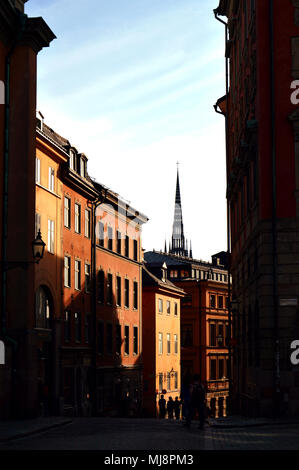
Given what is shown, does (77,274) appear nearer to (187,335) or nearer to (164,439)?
(164,439)

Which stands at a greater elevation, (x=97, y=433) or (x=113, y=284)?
(x=113, y=284)

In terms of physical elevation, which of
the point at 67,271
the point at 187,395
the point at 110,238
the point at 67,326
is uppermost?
the point at 110,238

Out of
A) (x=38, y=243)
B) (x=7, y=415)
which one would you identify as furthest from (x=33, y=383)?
(x=38, y=243)

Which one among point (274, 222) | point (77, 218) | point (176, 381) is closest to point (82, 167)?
point (77, 218)

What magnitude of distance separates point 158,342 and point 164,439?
54702mm

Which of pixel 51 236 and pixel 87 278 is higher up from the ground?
pixel 51 236

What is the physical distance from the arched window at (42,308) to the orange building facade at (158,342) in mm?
28924

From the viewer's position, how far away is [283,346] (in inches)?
1213

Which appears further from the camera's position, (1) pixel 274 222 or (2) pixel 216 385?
(2) pixel 216 385

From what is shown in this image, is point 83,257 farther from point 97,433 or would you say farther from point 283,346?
point 97,433

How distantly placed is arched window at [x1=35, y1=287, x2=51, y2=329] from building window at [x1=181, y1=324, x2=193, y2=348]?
52.8 metres

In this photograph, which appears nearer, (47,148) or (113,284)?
(47,148)

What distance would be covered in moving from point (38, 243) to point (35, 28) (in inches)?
423

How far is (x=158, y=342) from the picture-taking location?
7688 cm
